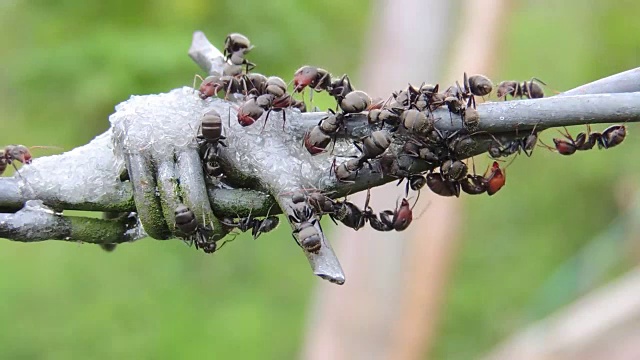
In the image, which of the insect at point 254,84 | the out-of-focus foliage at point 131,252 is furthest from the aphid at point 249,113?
the out-of-focus foliage at point 131,252

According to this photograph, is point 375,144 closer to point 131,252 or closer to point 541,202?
point 131,252

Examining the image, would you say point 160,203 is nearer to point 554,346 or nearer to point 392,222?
point 392,222

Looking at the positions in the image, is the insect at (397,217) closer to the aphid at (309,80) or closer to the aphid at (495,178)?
the aphid at (495,178)

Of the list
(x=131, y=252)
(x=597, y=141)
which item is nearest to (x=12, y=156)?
(x=597, y=141)

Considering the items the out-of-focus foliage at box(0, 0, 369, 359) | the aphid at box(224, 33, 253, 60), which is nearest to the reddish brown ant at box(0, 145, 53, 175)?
the aphid at box(224, 33, 253, 60)

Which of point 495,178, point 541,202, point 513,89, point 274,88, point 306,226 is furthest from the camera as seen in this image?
point 541,202

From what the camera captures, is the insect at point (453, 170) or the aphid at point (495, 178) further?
the aphid at point (495, 178)
